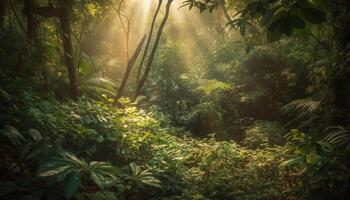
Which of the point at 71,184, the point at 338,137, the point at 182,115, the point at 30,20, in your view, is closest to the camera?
the point at 71,184

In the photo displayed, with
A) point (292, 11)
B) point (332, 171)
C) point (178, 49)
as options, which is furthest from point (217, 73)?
point (292, 11)

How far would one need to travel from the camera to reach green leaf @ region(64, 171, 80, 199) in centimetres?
192

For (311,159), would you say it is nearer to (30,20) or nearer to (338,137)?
(338,137)

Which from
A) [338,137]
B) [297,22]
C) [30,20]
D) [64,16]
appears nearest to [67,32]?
[64,16]

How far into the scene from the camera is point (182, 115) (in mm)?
9836

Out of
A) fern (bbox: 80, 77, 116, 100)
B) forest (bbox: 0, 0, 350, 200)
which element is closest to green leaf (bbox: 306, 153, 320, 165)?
forest (bbox: 0, 0, 350, 200)

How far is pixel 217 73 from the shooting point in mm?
11742

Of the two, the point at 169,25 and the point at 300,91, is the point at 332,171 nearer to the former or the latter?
the point at 300,91

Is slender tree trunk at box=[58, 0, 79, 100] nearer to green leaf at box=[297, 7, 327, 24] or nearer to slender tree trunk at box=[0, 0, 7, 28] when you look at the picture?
slender tree trunk at box=[0, 0, 7, 28]

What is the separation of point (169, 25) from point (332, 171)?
44.1 ft

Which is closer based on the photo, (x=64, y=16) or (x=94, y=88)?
(x=64, y=16)

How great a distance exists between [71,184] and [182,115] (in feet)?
26.0

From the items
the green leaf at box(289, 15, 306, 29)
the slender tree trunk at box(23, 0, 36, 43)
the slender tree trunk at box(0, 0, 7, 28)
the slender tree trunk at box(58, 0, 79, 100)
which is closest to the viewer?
the green leaf at box(289, 15, 306, 29)

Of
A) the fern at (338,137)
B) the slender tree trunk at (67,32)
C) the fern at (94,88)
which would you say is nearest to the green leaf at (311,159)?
the fern at (338,137)
